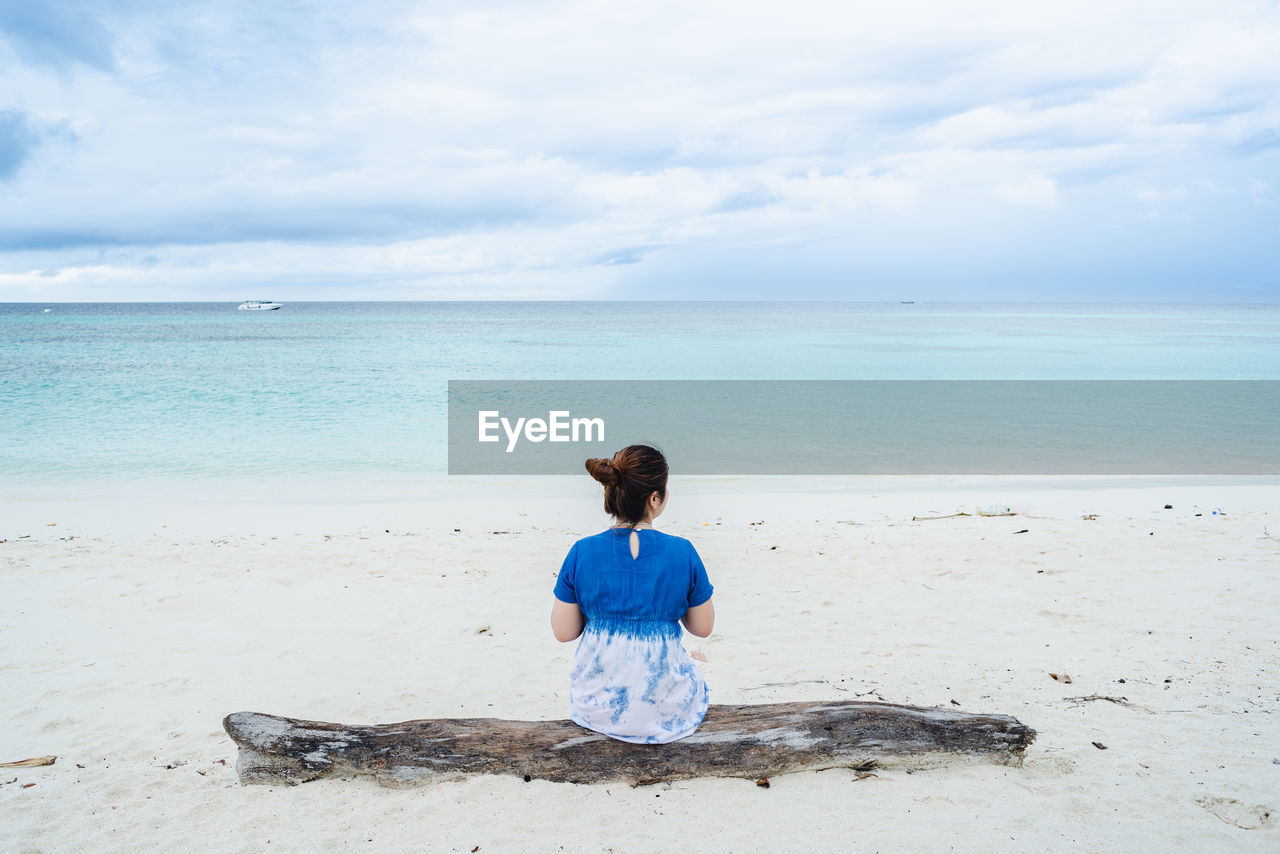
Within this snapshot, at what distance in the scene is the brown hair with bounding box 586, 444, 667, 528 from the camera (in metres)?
3.27

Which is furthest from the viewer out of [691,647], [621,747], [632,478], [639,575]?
[691,647]

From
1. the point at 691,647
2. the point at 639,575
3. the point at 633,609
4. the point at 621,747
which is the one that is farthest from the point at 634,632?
the point at 691,647

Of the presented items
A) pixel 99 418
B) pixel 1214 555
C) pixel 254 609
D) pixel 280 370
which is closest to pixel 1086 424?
pixel 1214 555

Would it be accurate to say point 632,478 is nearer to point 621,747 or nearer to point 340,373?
point 621,747

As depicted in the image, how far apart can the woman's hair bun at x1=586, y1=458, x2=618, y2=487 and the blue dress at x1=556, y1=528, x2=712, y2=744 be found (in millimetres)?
231

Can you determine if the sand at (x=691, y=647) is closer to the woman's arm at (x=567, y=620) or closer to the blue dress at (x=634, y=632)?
the blue dress at (x=634, y=632)

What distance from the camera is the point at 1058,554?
8.05 meters

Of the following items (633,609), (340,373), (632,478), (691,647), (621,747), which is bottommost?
(691,647)

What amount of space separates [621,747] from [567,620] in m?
0.68

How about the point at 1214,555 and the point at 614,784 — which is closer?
the point at 614,784

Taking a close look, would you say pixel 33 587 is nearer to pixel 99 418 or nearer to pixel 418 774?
pixel 418 774

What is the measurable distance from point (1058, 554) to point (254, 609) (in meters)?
7.48

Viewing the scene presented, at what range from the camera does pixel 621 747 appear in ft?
12.1

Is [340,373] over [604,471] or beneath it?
over
